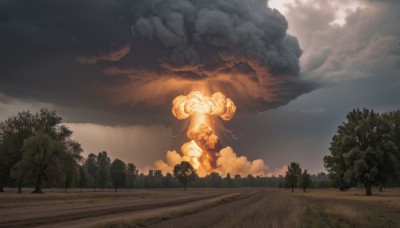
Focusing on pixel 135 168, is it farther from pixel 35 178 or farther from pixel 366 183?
pixel 366 183

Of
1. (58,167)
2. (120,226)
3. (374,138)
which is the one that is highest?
(374,138)

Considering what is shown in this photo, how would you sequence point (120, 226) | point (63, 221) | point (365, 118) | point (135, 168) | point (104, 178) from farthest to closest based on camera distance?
point (135, 168) → point (104, 178) → point (365, 118) → point (63, 221) → point (120, 226)

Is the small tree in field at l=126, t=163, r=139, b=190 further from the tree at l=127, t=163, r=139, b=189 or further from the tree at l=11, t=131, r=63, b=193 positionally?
the tree at l=11, t=131, r=63, b=193

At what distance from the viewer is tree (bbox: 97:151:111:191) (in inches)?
5595

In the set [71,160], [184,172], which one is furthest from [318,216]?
[184,172]

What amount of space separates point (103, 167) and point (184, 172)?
108ft

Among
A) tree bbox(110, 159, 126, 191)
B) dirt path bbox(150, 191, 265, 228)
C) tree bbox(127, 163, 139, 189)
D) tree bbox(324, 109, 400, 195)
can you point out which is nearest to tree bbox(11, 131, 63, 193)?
dirt path bbox(150, 191, 265, 228)

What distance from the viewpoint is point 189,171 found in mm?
162625

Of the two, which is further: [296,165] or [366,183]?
[296,165]

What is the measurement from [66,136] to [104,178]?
185 feet

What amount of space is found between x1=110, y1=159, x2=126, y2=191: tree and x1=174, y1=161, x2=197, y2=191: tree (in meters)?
24.4

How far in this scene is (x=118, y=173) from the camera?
472 feet

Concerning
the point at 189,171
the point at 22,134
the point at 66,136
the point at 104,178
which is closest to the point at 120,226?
the point at 22,134

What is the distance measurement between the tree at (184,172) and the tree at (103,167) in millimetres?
27983
